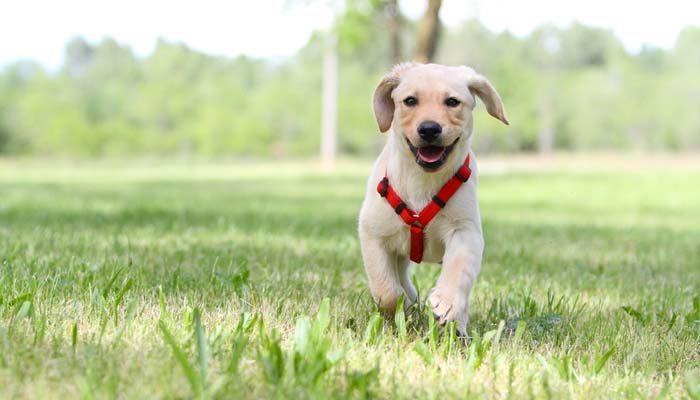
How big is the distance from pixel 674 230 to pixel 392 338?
21.6ft

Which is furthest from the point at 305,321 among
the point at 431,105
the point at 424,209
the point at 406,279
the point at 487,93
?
the point at 487,93

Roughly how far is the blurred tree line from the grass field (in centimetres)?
4547

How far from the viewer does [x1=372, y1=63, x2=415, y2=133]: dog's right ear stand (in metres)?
3.68

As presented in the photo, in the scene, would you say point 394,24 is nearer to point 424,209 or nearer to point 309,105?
point 424,209

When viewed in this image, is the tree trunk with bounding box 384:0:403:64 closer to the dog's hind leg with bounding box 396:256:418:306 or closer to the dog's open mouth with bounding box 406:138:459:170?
the dog's hind leg with bounding box 396:256:418:306

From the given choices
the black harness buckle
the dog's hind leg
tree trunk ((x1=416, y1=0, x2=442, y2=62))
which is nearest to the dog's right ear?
the black harness buckle

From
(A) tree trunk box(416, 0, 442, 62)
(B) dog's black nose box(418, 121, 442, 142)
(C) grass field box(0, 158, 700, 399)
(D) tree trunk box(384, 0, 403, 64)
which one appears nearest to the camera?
(C) grass field box(0, 158, 700, 399)

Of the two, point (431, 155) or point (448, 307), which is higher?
point (431, 155)

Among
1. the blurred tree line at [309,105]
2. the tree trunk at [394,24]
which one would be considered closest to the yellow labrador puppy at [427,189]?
the tree trunk at [394,24]

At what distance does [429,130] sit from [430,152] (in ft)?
0.39

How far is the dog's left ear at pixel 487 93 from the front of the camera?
3.63 m

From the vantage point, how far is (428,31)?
16.9 meters

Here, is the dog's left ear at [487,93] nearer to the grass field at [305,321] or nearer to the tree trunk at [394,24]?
the grass field at [305,321]

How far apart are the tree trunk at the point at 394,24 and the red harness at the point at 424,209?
62.0 feet
